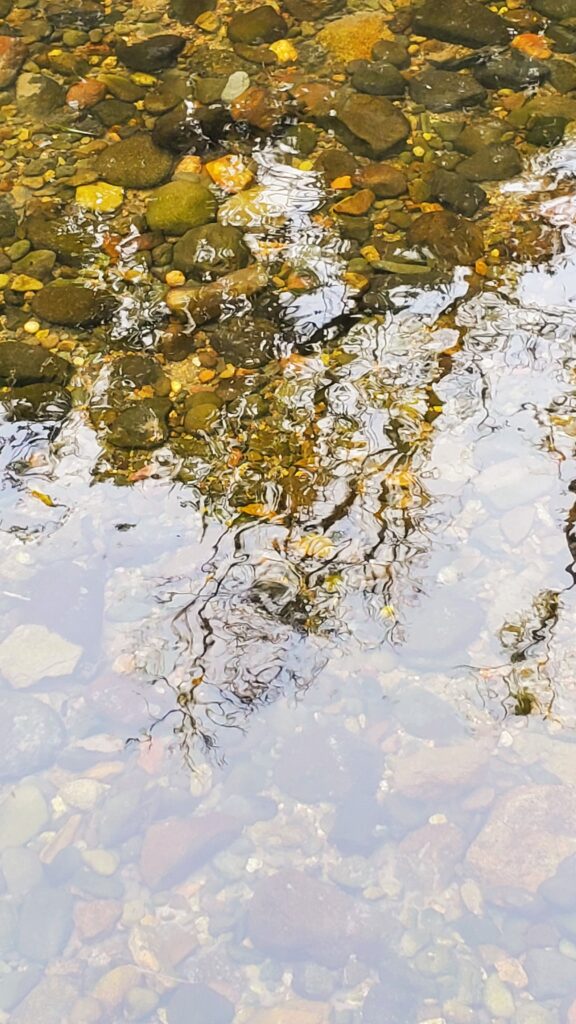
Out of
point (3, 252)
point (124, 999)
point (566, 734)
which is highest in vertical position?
point (3, 252)

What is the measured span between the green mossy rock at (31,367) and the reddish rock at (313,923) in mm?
2436

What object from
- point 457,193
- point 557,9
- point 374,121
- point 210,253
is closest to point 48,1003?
point 210,253

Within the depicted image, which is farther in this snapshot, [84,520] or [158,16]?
[158,16]

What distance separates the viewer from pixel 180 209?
493 cm

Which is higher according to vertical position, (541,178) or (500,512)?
(541,178)

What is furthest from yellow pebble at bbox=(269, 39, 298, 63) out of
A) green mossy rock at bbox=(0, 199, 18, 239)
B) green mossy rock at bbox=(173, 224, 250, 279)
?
green mossy rock at bbox=(0, 199, 18, 239)

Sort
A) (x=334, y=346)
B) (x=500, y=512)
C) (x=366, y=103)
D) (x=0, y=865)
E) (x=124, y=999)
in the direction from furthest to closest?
1. (x=366, y=103)
2. (x=334, y=346)
3. (x=500, y=512)
4. (x=0, y=865)
5. (x=124, y=999)

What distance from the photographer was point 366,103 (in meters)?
5.42

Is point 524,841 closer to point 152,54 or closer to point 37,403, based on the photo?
point 37,403

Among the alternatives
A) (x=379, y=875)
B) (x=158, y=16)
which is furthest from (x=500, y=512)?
(x=158, y=16)

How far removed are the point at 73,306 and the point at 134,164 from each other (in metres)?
1.14

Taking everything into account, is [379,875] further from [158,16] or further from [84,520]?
[158,16]

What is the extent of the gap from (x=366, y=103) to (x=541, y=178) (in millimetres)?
1103

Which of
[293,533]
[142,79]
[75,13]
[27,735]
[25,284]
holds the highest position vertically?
[75,13]
